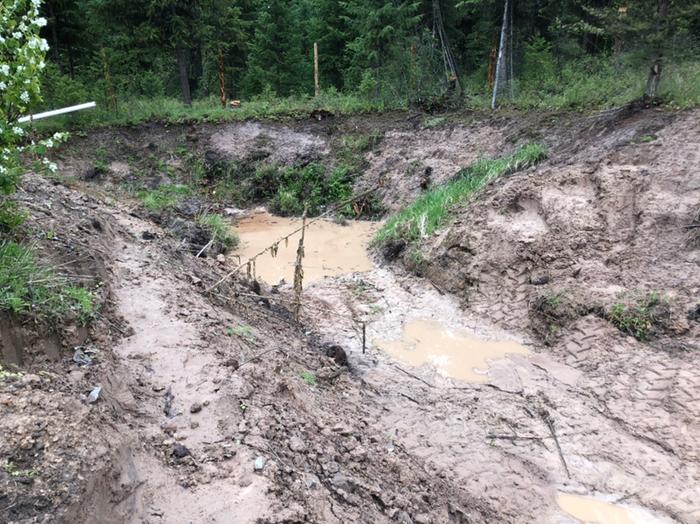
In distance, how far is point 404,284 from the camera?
30.8 feet

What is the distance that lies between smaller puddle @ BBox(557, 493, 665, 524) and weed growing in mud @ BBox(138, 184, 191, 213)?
10.4 m

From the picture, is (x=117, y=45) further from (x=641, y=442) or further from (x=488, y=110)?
(x=641, y=442)

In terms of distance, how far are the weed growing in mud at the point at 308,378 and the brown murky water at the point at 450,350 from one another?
1.99 metres

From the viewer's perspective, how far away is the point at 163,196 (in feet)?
45.7

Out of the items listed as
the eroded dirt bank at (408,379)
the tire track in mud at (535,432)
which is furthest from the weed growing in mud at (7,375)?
the tire track in mud at (535,432)

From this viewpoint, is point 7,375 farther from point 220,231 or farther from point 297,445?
point 220,231

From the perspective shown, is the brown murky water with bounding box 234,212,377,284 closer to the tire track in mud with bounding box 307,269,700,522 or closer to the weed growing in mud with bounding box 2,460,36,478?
the tire track in mud with bounding box 307,269,700,522

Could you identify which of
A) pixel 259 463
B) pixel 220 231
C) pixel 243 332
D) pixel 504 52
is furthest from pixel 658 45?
pixel 259 463

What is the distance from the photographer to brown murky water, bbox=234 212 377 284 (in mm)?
10359

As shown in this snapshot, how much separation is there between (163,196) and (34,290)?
11.0 m

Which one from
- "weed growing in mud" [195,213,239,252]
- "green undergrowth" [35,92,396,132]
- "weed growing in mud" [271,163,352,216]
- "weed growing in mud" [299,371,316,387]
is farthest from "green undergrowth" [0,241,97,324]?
"green undergrowth" [35,92,396,132]

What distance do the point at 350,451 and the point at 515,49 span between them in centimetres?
1702

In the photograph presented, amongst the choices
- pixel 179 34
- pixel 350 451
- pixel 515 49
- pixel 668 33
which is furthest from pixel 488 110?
pixel 350 451

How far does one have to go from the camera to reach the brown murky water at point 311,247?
1036cm
